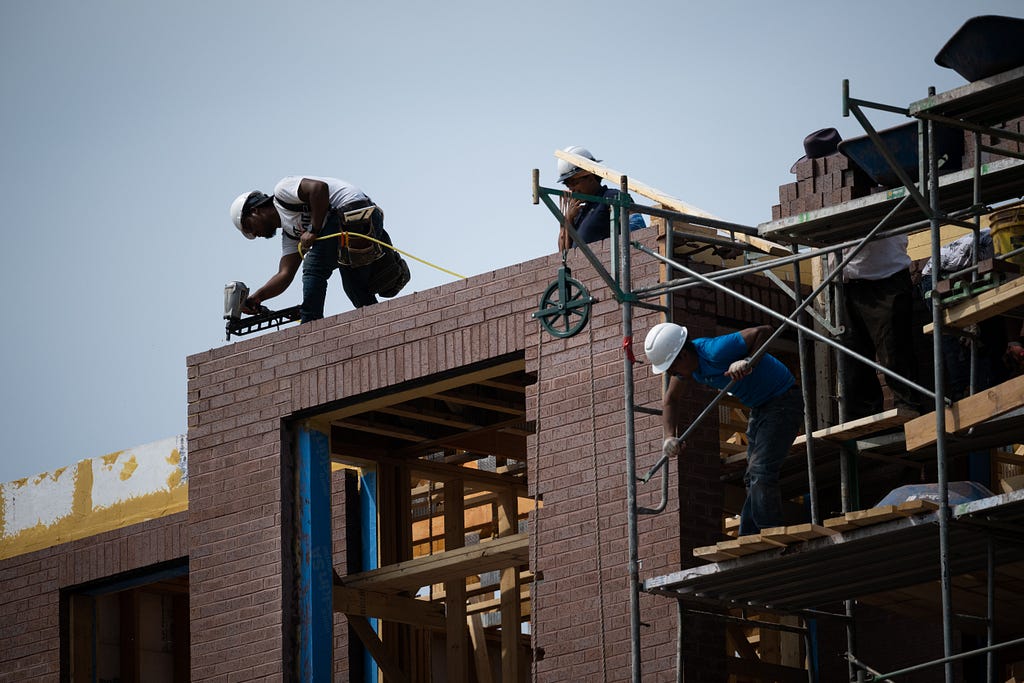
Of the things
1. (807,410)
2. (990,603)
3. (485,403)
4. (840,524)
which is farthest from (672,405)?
(485,403)

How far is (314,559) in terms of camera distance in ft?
54.5

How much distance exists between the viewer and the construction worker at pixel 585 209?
52.7 ft

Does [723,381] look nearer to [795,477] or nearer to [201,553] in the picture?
[795,477]

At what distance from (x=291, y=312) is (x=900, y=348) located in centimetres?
569

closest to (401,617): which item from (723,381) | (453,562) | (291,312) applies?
(453,562)

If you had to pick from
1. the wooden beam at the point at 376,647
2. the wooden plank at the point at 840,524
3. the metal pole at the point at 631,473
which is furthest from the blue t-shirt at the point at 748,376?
the wooden beam at the point at 376,647

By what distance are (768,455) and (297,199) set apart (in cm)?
568

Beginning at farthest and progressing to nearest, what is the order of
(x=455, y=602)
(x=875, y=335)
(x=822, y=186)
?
(x=455, y=602)
(x=822, y=186)
(x=875, y=335)

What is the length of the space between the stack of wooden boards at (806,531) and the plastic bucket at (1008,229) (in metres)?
2.69

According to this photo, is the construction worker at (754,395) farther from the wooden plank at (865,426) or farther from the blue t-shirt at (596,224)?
the blue t-shirt at (596,224)

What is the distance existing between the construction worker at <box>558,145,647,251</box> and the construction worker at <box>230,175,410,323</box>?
5.62 ft

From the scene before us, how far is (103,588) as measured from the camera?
20.2m

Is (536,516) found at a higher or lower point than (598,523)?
higher

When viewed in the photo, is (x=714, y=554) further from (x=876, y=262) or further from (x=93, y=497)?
(x=93, y=497)
